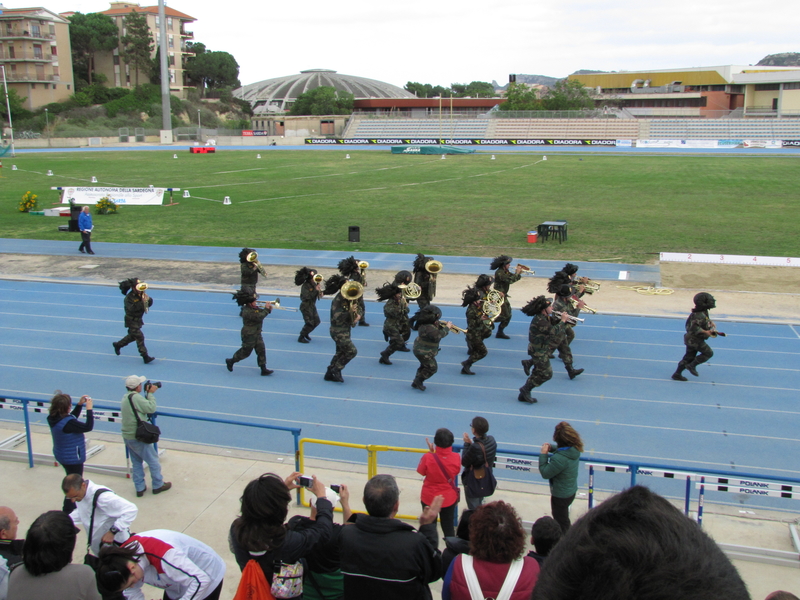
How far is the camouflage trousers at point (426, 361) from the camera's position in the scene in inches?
422

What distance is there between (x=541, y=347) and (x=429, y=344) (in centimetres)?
173

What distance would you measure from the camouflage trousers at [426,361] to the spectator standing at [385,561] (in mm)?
6787

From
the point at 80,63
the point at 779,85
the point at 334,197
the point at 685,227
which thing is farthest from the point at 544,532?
the point at 80,63

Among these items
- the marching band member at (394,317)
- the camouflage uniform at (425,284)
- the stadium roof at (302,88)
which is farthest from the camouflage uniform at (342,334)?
the stadium roof at (302,88)

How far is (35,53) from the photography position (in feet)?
275

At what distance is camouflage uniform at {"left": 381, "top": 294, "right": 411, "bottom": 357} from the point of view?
12227mm

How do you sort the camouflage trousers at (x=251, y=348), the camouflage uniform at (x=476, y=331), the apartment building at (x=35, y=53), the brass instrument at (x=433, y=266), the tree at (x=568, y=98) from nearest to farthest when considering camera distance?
1. the camouflage trousers at (x=251, y=348)
2. the camouflage uniform at (x=476, y=331)
3. the brass instrument at (x=433, y=266)
4. the apartment building at (x=35, y=53)
5. the tree at (x=568, y=98)

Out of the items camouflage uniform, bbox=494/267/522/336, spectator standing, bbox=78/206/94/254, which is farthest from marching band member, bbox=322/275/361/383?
spectator standing, bbox=78/206/94/254

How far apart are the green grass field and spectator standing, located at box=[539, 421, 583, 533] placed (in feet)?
48.0

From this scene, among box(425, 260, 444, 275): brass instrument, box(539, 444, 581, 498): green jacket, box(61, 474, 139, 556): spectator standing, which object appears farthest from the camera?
box(425, 260, 444, 275): brass instrument

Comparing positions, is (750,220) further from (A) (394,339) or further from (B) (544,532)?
(B) (544,532)

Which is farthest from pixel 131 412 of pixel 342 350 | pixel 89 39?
pixel 89 39

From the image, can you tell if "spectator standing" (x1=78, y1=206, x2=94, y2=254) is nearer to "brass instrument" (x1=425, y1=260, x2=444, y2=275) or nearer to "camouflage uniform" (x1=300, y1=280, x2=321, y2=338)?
"camouflage uniform" (x1=300, y1=280, x2=321, y2=338)

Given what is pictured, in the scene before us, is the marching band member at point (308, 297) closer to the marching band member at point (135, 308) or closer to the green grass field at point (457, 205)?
the marching band member at point (135, 308)
